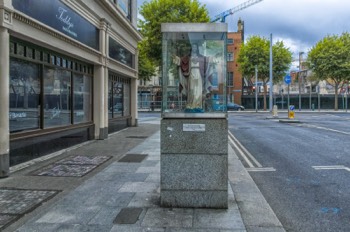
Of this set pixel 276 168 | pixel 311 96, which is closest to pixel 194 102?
pixel 276 168

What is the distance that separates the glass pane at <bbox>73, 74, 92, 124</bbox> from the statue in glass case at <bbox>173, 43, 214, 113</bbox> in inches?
301

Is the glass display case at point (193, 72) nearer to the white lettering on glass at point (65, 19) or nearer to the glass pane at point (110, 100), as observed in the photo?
the white lettering on glass at point (65, 19)

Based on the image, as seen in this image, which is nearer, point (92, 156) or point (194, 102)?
point (194, 102)

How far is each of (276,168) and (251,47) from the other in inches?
1815

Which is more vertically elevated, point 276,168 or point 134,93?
point 134,93

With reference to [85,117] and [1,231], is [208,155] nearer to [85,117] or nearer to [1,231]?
[1,231]

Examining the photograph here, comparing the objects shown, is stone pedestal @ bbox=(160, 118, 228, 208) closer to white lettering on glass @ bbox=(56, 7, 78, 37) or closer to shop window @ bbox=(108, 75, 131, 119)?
white lettering on glass @ bbox=(56, 7, 78, 37)

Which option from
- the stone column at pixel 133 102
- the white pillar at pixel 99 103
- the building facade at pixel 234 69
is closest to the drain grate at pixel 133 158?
the white pillar at pixel 99 103

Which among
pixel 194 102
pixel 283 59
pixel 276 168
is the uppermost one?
pixel 283 59

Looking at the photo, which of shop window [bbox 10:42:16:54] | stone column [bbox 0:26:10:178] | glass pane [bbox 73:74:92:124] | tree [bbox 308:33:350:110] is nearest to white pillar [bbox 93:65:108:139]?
glass pane [bbox 73:74:92:124]

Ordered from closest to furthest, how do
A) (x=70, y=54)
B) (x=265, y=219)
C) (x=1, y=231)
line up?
(x=1, y=231) → (x=265, y=219) → (x=70, y=54)

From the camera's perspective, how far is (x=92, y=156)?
9.68 meters

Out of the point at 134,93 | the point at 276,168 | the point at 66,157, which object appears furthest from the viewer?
the point at 134,93

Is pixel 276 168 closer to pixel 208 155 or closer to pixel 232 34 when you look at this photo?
pixel 208 155
